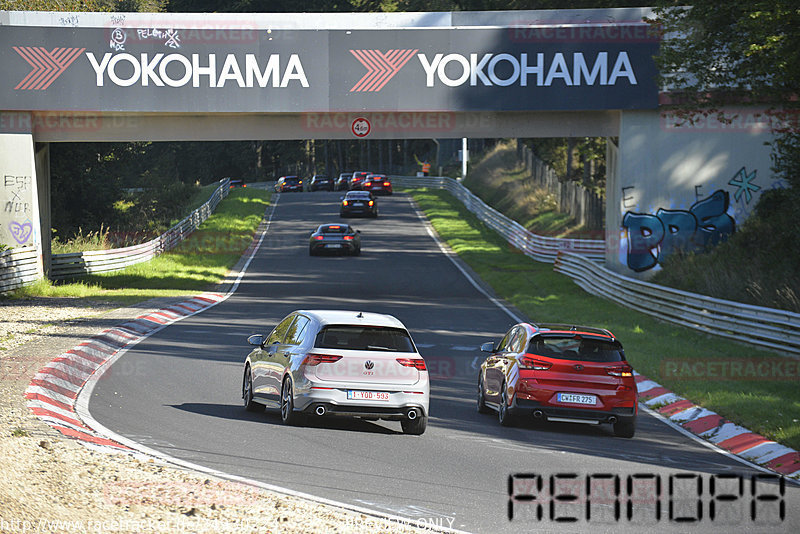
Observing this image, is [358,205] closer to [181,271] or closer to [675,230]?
[181,271]

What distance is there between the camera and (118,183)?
5469 cm

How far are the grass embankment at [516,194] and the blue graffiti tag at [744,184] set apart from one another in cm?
1449

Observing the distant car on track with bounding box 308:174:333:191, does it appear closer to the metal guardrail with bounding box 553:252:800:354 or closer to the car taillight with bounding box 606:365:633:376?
the metal guardrail with bounding box 553:252:800:354

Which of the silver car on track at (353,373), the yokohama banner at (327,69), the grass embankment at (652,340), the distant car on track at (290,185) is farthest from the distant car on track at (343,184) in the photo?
the silver car on track at (353,373)

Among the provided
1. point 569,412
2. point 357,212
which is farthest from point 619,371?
point 357,212

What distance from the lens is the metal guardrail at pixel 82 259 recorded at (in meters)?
30.2

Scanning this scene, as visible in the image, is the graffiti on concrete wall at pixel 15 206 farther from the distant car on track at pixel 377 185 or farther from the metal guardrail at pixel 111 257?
the distant car on track at pixel 377 185

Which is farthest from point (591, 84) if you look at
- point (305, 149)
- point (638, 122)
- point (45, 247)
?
point (305, 149)

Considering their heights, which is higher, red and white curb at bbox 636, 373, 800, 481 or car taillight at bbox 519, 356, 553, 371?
car taillight at bbox 519, 356, 553, 371

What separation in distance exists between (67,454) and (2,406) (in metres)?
3.22

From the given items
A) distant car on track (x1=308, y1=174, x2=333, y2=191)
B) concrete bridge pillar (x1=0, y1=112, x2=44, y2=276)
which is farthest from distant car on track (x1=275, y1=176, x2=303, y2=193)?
concrete bridge pillar (x1=0, y1=112, x2=44, y2=276)

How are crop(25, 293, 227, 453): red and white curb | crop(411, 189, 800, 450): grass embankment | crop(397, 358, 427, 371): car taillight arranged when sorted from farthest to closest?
crop(411, 189, 800, 450): grass embankment
crop(397, 358, 427, 371): car taillight
crop(25, 293, 227, 453): red and white curb

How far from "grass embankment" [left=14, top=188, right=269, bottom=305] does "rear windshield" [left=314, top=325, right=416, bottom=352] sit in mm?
18400

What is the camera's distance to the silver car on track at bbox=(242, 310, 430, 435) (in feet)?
40.7
